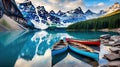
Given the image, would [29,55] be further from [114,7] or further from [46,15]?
[46,15]

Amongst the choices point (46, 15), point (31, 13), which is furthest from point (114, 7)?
point (31, 13)

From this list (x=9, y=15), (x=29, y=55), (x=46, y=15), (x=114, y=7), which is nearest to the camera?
(x=29, y=55)

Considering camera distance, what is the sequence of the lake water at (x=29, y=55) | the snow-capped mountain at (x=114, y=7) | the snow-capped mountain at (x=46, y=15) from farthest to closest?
the snow-capped mountain at (x=46, y=15) < the snow-capped mountain at (x=114, y=7) < the lake water at (x=29, y=55)

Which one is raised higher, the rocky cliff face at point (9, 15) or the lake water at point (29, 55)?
the rocky cliff face at point (9, 15)

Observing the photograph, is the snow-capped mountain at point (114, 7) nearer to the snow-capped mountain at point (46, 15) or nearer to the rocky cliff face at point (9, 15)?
the snow-capped mountain at point (46, 15)

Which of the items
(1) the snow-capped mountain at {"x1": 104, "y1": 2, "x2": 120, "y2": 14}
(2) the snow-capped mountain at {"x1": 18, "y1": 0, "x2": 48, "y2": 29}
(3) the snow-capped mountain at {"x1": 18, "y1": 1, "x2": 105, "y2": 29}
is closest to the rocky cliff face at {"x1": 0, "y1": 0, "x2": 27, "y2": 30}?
(2) the snow-capped mountain at {"x1": 18, "y1": 0, "x2": 48, "y2": 29}

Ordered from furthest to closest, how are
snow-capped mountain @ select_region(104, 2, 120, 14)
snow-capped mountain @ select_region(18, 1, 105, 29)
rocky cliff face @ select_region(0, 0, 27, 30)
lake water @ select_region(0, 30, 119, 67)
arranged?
snow-capped mountain @ select_region(18, 1, 105, 29)
snow-capped mountain @ select_region(104, 2, 120, 14)
rocky cliff face @ select_region(0, 0, 27, 30)
lake water @ select_region(0, 30, 119, 67)

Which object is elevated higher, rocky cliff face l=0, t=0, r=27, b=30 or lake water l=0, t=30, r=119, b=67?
rocky cliff face l=0, t=0, r=27, b=30

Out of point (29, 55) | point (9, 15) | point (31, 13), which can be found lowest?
point (29, 55)

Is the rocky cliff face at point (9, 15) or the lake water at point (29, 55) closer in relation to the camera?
the lake water at point (29, 55)

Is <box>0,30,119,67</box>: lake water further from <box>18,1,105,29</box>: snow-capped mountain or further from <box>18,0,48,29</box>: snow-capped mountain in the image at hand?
<box>18,0,48,29</box>: snow-capped mountain

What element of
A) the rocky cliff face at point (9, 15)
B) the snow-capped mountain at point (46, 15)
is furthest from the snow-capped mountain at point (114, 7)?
the rocky cliff face at point (9, 15)

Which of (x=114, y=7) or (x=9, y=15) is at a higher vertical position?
(x=114, y=7)

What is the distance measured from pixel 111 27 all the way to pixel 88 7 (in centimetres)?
5281
